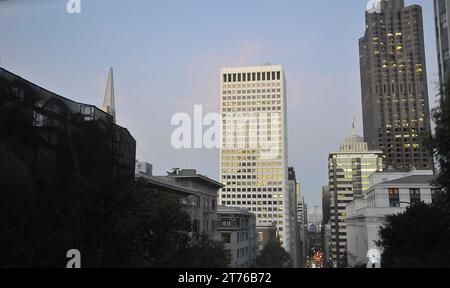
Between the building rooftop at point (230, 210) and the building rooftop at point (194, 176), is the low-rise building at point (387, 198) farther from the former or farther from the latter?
the building rooftop at point (194, 176)

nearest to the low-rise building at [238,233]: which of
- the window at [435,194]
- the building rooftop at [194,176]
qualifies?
the building rooftop at [194,176]

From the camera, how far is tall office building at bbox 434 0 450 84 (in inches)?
141

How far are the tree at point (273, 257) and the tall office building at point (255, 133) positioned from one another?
14 centimetres

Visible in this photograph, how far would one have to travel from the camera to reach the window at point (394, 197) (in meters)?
3.73

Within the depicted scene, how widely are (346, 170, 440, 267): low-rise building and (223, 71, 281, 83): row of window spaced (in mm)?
1386

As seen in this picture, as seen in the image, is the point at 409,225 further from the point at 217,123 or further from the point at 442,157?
the point at 217,123

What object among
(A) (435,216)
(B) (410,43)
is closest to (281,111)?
(B) (410,43)

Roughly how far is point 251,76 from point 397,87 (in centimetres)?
148

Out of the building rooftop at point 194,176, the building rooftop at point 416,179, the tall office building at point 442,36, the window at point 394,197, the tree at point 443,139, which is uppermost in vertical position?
the tall office building at point 442,36

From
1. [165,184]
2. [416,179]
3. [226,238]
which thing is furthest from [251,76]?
[416,179]

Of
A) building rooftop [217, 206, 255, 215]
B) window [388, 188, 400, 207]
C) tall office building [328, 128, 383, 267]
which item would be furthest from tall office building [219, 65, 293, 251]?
window [388, 188, 400, 207]

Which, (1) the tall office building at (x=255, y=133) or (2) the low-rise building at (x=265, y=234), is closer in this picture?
(2) the low-rise building at (x=265, y=234)

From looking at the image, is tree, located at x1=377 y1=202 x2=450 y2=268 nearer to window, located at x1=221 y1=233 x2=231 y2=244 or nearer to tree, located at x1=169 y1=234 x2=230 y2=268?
tree, located at x1=169 y1=234 x2=230 y2=268
